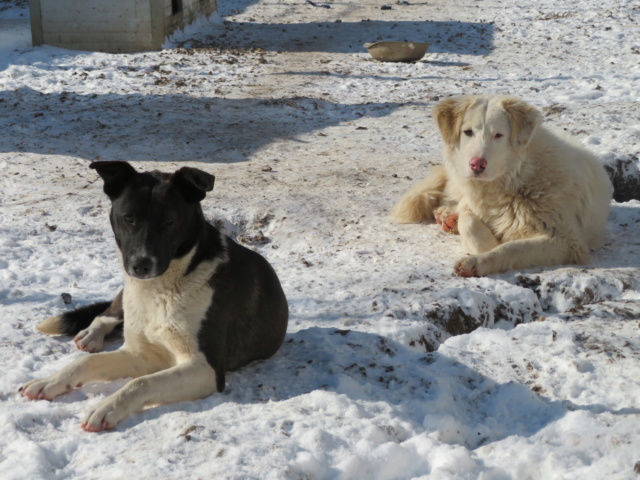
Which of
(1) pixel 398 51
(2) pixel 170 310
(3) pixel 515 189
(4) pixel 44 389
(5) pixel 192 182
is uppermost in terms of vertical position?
(5) pixel 192 182

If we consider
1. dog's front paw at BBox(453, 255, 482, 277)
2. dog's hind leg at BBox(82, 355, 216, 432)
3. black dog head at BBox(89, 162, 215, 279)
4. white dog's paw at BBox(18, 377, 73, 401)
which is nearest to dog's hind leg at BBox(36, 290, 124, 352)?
white dog's paw at BBox(18, 377, 73, 401)

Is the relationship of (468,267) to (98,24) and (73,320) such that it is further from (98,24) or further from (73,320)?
(98,24)

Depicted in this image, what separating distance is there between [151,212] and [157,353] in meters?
0.81

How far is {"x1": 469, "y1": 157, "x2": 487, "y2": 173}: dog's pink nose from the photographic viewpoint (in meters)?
6.23

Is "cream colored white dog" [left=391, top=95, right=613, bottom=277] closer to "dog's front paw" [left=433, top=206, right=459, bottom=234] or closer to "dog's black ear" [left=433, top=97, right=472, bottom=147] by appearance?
"dog's black ear" [left=433, top=97, right=472, bottom=147]

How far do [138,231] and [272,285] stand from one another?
937 millimetres

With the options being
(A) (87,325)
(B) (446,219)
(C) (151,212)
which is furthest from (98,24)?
(C) (151,212)

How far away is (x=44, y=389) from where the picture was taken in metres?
3.81

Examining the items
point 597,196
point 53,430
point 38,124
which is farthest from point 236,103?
point 53,430

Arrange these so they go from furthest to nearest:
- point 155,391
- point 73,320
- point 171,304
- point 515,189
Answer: point 515,189 < point 73,320 < point 171,304 < point 155,391

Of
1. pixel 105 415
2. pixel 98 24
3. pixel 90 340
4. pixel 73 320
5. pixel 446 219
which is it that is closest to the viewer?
pixel 105 415

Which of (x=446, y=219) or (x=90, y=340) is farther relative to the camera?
(x=446, y=219)

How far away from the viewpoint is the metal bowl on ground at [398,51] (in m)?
15.2

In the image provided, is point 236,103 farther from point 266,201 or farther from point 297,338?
point 297,338
